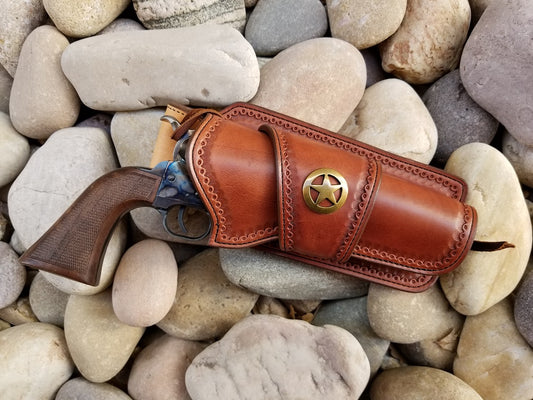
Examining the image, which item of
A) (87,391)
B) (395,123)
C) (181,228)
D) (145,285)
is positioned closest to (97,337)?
(87,391)

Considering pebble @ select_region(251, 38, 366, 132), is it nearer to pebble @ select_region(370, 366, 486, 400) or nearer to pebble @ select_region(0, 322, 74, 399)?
pebble @ select_region(370, 366, 486, 400)

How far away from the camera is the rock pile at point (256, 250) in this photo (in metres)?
1.87

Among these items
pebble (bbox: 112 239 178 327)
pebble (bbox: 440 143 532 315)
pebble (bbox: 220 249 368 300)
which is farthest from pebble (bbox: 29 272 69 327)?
pebble (bbox: 440 143 532 315)

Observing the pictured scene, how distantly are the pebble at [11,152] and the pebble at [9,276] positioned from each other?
361 mm

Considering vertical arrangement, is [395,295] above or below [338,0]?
below

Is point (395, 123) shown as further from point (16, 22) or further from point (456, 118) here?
point (16, 22)

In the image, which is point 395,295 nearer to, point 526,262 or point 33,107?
point 526,262

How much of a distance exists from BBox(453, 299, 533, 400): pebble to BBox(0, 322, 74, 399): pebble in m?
1.92

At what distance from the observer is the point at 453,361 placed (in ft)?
6.74

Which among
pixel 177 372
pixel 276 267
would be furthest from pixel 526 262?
pixel 177 372

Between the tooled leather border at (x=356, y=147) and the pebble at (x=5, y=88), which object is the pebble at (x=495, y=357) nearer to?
the tooled leather border at (x=356, y=147)

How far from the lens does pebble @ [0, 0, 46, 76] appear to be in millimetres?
2117

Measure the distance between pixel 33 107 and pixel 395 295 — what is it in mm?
1968

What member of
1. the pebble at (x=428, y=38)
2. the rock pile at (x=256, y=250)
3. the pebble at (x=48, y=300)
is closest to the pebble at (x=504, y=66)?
the rock pile at (x=256, y=250)
